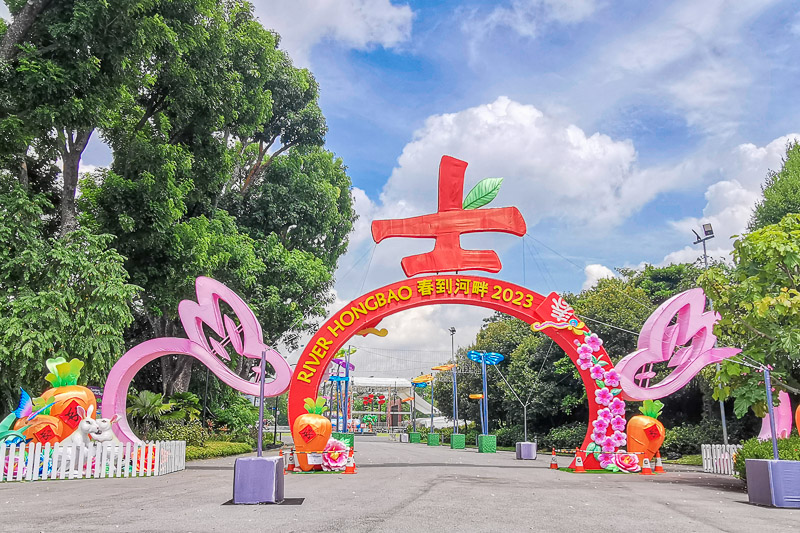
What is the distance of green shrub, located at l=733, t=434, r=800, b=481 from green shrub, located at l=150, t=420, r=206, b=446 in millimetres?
17547

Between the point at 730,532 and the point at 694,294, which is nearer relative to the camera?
the point at 730,532

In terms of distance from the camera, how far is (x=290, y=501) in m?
9.83

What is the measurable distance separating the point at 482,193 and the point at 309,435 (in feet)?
26.2

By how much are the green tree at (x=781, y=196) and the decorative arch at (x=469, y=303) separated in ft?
61.7

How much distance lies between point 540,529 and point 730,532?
2.23 meters

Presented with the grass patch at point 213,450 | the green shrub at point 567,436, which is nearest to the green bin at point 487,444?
the green shrub at point 567,436

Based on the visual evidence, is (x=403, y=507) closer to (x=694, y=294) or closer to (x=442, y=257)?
(x=442, y=257)

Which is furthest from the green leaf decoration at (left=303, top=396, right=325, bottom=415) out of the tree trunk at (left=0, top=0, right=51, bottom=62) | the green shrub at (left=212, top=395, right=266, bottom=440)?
the green shrub at (left=212, top=395, right=266, bottom=440)

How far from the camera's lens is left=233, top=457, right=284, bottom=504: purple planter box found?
372 inches

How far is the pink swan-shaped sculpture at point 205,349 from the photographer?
50.6 ft

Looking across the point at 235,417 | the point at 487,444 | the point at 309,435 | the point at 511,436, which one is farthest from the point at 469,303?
the point at 511,436

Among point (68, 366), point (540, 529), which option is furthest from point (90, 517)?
point (68, 366)

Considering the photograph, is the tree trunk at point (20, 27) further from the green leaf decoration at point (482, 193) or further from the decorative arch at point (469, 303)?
the green leaf decoration at point (482, 193)

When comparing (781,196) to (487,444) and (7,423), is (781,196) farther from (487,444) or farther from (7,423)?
(7,423)
